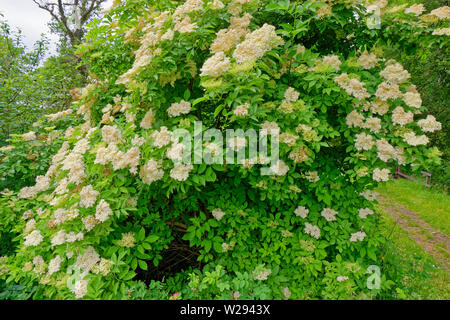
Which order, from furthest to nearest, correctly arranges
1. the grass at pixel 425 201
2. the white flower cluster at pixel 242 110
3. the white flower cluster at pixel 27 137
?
the grass at pixel 425 201 → the white flower cluster at pixel 27 137 → the white flower cluster at pixel 242 110

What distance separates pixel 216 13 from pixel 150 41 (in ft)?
1.85

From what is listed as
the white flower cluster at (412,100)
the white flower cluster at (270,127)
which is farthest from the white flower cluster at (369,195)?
the white flower cluster at (270,127)

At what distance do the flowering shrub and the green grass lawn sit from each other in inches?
19.9

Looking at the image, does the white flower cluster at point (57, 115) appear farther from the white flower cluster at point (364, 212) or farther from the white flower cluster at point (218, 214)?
the white flower cluster at point (364, 212)

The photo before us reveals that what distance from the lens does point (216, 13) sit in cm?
182

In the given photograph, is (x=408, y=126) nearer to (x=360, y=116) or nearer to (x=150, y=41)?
(x=360, y=116)

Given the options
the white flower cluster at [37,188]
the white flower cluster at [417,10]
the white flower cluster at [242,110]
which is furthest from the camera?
the white flower cluster at [37,188]

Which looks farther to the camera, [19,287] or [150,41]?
[19,287]

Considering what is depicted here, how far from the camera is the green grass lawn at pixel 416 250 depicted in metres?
2.62

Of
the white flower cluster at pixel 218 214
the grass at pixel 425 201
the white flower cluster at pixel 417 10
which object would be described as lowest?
the grass at pixel 425 201

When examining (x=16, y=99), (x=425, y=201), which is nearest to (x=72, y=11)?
(x=16, y=99)

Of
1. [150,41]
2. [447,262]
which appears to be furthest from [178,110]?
[447,262]

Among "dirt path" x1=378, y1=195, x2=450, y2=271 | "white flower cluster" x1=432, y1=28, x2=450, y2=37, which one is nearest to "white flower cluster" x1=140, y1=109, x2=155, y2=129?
"white flower cluster" x1=432, y1=28, x2=450, y2=37

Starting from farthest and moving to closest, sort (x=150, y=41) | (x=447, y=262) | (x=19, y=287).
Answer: (x=447, y=262) → (x=19, y=287) → (x=150, y=41)
